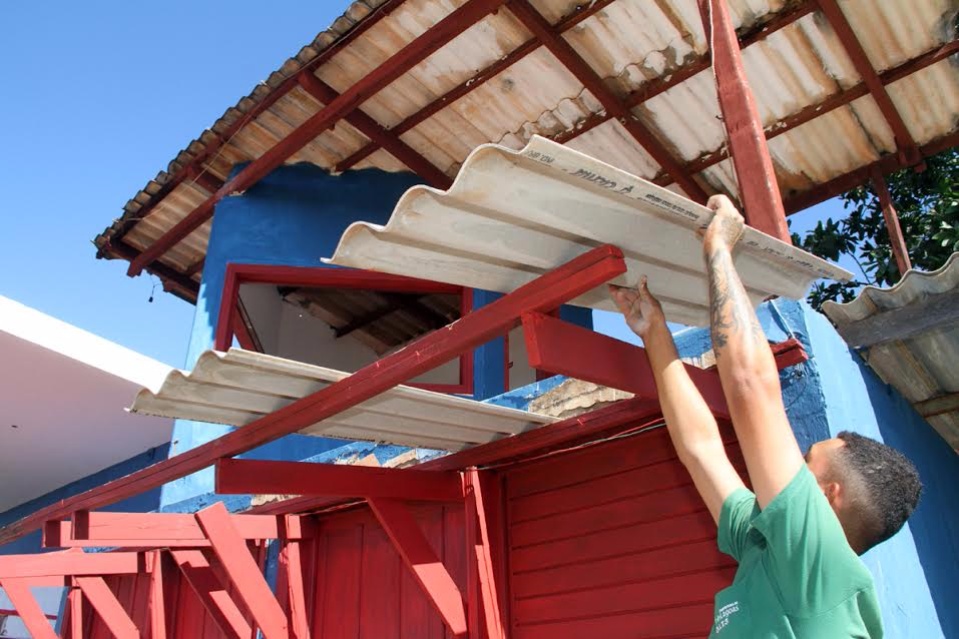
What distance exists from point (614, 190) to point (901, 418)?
9.63 ft

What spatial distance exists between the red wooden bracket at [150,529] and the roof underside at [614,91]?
323 centimetres

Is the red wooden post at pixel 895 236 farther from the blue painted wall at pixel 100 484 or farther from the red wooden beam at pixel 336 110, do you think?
the blue painted wall at pixel 100 484

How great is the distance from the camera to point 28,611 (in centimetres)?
525

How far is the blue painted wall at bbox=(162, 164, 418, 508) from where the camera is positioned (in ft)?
23.8

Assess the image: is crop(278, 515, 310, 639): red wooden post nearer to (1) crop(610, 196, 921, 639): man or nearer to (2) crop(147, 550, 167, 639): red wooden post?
(2) crop(147, 550, 167, 639): red wooden post

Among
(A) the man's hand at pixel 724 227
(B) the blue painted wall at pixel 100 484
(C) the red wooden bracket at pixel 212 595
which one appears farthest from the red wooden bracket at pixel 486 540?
(B) the blue painted wall at pixel 100 484

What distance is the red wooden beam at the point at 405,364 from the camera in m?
2.56

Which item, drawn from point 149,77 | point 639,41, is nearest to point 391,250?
point 639,41

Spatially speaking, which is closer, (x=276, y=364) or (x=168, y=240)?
(x=276, y=364)

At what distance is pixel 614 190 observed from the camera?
2.39 metres

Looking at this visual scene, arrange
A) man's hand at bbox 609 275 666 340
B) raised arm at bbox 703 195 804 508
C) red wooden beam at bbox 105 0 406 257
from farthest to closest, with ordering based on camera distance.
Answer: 1. red wooden beam at bbox 105 0 406 257
2. man's hand at bbox 609 275 666 340
3. raised arm at bbox 703 195 804 508

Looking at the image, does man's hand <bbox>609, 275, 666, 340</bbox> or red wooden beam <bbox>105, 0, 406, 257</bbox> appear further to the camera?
red wooden beam <bbox>105, 0, 406, 257</bbox>

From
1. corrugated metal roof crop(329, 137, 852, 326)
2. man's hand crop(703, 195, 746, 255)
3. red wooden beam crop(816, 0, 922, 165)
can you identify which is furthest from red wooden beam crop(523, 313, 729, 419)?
red wooden beam crop(816, 0, 922, 165)

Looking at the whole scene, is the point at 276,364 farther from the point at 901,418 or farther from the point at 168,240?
the point at 168,240
